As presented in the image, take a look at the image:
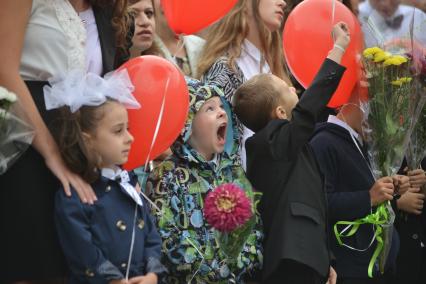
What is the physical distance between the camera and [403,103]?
4.20 m

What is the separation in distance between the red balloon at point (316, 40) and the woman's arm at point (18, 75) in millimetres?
1707

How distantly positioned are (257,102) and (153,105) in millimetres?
806

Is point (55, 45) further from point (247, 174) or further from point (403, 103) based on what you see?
point (403, 103)

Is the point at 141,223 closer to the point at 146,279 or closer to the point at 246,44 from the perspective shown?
the point at 146,279

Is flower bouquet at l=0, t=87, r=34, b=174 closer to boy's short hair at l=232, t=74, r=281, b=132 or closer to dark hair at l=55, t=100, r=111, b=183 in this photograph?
dark hair at l=55, t=100, r=111, b=183

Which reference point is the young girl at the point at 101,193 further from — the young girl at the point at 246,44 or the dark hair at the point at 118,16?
the young girl at the point at 246,44

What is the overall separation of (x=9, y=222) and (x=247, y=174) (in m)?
1.52

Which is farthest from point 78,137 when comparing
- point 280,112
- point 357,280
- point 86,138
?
point 357,280

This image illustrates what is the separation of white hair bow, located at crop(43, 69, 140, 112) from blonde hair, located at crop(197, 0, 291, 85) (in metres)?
1.32

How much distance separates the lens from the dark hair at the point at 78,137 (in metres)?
3.17

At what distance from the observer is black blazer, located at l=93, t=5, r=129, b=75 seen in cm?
352

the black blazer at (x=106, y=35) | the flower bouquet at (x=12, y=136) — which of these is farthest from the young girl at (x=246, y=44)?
the flower bouquet at (x=12, y=136)

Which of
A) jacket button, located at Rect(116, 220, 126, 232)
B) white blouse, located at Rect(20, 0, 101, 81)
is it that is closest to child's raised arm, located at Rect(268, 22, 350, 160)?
jacket button, located at Rect(116, 220, 126, 232)

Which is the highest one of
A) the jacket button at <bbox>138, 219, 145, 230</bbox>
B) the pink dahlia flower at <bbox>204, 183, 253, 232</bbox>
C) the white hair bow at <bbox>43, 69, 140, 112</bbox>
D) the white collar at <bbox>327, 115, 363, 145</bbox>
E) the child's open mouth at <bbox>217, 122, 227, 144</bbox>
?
the white hair bow at <bbox>43, 69, 140, 112</bbox>
